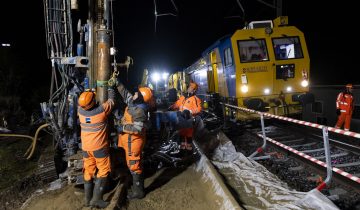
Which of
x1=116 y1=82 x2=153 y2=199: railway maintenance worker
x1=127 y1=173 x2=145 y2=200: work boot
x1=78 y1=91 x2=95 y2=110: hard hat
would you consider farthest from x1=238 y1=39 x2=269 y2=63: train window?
x1=78 y1=91 x2=95 y2=110: hard hat

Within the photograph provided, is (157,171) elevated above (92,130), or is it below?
below

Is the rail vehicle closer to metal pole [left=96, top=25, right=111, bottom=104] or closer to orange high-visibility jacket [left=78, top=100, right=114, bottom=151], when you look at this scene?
metal pole [left=96, top=25, right=111, bottom=104]

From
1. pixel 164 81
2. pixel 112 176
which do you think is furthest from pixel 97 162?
pixel 164 81

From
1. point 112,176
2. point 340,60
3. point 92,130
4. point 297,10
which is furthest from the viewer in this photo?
point 297,10

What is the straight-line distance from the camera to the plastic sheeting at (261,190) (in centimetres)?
397

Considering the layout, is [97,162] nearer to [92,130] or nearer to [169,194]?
[92,130]

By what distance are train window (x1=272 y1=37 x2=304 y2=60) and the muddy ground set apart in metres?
5.43

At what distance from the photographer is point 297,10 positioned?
26641mm

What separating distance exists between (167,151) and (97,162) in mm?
2748

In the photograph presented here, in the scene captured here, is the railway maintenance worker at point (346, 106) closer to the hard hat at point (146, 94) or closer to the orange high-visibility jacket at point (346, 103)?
the orange high-visibility jacket at point (346, 103)

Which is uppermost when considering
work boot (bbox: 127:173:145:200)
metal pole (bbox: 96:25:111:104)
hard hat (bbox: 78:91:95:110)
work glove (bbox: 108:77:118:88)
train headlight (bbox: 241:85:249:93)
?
metal pole (bbox: 96:25:111:104)

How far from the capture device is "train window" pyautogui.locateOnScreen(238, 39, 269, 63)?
9.52 meters

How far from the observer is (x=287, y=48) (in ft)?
32.0

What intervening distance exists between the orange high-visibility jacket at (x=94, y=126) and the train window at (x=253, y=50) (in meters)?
5.94
